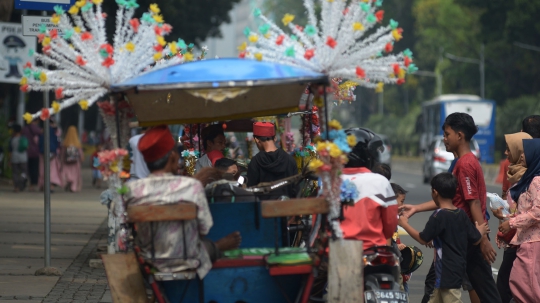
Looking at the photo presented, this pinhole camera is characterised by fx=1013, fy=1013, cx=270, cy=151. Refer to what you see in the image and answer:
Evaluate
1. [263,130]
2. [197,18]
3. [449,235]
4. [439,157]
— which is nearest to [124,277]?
[449,235]

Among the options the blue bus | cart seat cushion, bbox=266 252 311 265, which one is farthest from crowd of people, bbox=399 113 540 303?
the blue bus

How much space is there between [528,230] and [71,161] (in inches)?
738

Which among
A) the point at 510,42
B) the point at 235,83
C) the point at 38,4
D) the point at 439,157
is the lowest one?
the point at 439,157

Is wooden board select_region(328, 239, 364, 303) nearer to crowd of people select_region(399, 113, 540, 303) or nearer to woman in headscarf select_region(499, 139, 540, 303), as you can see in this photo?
crowd of people select_region(399, 113, 540, 303)

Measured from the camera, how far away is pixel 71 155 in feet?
82.4

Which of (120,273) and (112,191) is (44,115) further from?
(120,273)

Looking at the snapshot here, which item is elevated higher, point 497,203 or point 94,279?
point 497,203

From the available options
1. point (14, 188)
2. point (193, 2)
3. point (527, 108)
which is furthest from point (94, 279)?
point (527, 108)

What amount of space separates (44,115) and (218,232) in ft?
4.27

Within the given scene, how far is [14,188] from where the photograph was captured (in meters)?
24.5

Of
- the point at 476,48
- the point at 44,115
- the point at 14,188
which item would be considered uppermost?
the point at 476,48

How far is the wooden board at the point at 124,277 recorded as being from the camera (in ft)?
19.4

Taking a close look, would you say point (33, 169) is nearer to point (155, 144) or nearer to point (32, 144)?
point (32, 144)

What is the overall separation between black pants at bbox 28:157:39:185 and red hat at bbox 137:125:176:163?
63.8 ft
